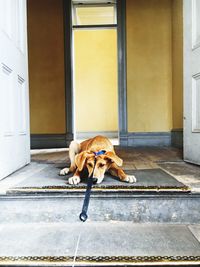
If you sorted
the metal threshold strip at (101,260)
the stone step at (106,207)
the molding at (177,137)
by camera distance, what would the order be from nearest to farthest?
the metal threshold strip at (101,260), the stone step at (106,207), the molding at (177,137)

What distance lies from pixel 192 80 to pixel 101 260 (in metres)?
1.49

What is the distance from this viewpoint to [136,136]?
3.65 m

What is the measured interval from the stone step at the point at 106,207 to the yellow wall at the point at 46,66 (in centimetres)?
258

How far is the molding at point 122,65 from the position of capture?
3607 mm

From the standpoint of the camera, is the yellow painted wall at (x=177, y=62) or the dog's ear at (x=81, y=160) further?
the yellow painted wall at (x=177, y=62)

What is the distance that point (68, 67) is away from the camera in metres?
3.71

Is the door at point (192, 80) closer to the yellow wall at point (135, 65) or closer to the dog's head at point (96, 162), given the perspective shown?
the dog's head at point (96, 162)

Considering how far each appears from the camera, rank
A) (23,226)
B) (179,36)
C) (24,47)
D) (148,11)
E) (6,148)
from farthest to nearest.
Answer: (148,11) → (179,36) → (24,47) → (6,148) → (23,226)

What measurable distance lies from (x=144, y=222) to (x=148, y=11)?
3.34 meters

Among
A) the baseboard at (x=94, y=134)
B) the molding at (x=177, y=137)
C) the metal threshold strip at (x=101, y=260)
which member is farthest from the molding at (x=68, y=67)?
the metal threshold strip at (x=101, y=260)

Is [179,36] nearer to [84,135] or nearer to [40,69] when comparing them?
[40,69]

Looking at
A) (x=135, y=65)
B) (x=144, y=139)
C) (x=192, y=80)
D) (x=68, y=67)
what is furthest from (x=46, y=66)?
(x=192, y=80)

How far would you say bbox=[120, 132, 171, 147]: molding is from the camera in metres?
3.63

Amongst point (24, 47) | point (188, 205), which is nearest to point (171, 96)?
point (24, 47)
